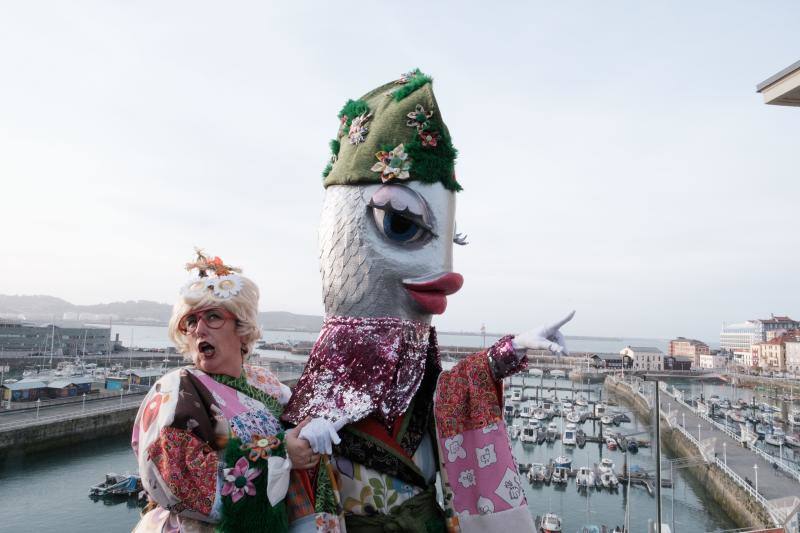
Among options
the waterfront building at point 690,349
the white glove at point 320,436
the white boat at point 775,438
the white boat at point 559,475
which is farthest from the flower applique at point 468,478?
the waterfront building at point 690,349

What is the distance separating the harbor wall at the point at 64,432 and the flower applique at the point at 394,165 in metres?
21.9

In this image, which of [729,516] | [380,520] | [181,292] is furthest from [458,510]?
[729,516]

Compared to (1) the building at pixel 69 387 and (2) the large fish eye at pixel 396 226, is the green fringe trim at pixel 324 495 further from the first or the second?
(1) the building at pixel 69 387

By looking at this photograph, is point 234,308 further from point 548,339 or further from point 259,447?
point 548,339

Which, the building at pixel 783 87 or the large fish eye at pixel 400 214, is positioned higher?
the building at pixel 783 87

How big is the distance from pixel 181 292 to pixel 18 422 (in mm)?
24284

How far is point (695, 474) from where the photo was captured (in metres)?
21.6

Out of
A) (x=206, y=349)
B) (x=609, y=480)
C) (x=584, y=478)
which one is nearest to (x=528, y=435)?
(x=584, y=478)

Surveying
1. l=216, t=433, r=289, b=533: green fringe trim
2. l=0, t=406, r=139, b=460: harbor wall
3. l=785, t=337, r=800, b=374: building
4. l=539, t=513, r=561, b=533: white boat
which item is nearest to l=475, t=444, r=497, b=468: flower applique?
l=216, t=433, r=289, b=533: green fringe trim

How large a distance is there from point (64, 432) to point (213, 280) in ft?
79.9

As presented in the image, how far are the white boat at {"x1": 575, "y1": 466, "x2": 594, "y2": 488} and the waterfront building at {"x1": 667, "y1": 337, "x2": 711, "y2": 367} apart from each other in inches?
2115

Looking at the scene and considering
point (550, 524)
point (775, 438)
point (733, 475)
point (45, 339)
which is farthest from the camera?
point (45, 339)

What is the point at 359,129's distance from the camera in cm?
281

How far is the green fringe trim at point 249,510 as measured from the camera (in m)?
1.91
